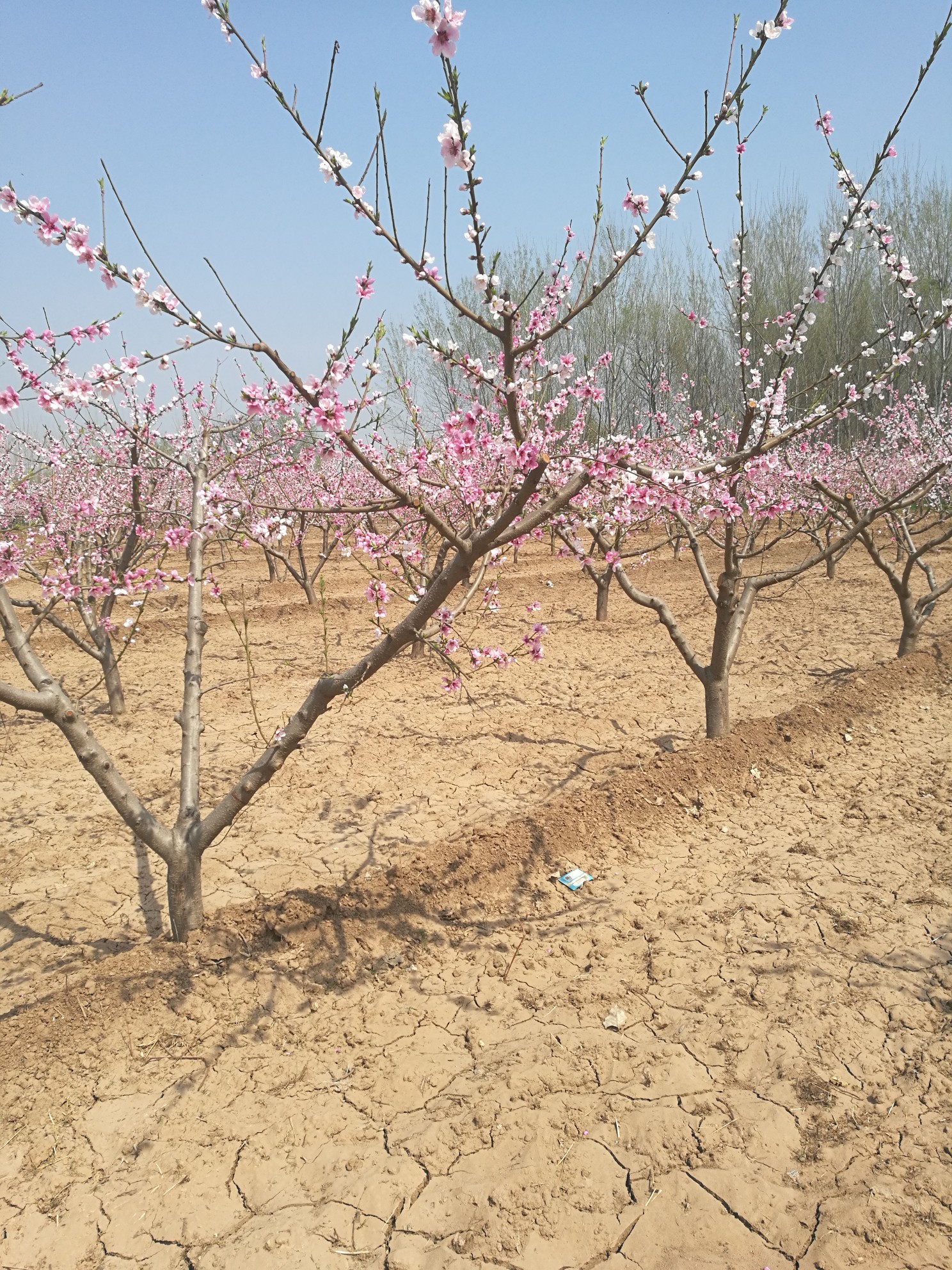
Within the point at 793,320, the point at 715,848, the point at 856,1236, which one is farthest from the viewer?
the point at 793,320

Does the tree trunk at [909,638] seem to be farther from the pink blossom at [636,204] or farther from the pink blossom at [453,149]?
the pink blossom at [453,149]

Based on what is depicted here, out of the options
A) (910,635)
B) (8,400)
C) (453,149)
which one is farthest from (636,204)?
(910,635)

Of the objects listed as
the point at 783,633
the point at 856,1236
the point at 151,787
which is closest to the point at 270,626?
the point at 151,787

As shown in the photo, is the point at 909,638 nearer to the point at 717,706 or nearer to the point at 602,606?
the point at 717,706

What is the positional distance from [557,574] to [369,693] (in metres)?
7.09

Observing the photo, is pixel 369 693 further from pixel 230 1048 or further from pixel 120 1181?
pixel 120 1181

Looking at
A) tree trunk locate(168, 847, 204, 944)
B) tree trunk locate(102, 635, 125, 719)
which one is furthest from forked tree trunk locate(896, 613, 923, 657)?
tree trunk locate(102, 635, 125, 719)

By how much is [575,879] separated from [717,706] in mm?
2068

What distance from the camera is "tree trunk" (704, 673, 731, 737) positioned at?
→ 524 centimetres

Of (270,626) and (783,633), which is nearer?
(783,633)

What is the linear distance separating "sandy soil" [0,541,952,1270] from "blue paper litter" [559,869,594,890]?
0.06m

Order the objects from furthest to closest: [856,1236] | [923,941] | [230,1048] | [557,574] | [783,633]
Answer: [557,574]
[783,633]
[923,941]
[230,1048]
[856,1236]

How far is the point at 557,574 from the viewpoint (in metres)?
13.2

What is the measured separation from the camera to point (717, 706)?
5.27 m
